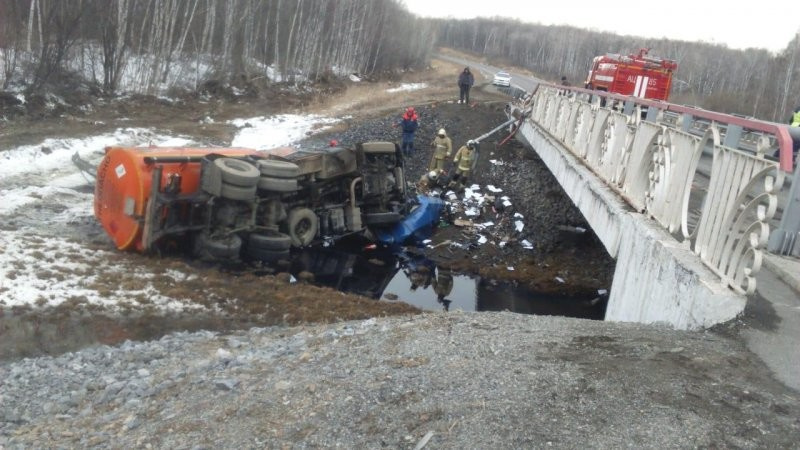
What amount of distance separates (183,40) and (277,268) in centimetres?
2035

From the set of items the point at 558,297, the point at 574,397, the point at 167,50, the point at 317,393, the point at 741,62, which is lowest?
the point at 558,297

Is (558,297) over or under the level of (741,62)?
under

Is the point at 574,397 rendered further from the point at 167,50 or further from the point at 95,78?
the point at 167,50

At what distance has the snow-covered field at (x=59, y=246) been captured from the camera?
22.3ft

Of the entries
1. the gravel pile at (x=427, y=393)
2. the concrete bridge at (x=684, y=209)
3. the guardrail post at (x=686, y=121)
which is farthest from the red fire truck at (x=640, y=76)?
the gravel pile at (x=427, y=393)

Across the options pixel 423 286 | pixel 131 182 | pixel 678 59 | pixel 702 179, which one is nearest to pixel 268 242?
pixel 131 182

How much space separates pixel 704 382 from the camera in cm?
357

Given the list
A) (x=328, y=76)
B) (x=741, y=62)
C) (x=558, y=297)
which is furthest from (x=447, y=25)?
(x=558, y=297)

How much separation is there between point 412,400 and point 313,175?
6.85 m

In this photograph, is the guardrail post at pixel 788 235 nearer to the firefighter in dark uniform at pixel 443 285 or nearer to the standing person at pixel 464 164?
the firefighter in dark uniform at pixel 443 285

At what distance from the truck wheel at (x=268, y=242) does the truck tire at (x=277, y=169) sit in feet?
2.80

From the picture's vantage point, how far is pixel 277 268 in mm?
9664

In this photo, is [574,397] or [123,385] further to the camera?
[123,385]

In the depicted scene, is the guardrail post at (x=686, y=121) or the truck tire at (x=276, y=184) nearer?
the guardrail post at (x=686, y=121)
